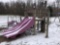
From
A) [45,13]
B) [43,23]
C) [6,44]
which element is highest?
A: [45,13]

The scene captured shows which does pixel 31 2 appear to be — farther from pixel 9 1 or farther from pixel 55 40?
pixel 55 40

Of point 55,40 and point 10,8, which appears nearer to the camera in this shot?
point 55,40

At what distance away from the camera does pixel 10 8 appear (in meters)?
18.6

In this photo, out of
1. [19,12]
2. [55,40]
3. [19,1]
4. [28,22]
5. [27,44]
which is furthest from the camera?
[19,1]

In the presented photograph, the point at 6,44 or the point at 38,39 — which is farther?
the point at 38,39

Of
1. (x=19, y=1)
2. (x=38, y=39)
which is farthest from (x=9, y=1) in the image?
(x=38, y=39)

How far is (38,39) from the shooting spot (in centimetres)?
580

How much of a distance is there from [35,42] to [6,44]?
105 centimetres

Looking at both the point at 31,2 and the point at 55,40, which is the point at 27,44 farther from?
the point at 31,2

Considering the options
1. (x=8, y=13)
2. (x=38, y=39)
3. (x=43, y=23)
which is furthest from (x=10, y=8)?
(x=38, y=39)

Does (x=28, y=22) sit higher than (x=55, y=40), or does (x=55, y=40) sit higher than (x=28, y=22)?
(x=28, y=22)

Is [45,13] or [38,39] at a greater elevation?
[45,13]

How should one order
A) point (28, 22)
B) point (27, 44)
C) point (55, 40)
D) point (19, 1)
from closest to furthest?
point (27, 44) < point (55, 40) < point (28, 22) < point (19, 1)

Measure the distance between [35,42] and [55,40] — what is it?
806mm
